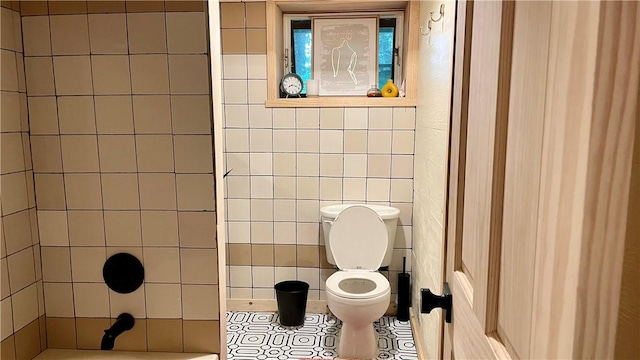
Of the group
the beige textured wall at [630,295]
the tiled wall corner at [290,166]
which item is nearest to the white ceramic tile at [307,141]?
the tiled wall corner at [290,166]

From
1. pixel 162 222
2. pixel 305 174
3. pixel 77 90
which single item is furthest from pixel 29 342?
pixel 305 174

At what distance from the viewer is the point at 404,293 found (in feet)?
9.64

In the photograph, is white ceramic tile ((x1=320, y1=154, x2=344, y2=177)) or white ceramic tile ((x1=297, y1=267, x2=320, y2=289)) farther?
white ceramic tile ((x1=297, y1=267, x2=320, y2=289))

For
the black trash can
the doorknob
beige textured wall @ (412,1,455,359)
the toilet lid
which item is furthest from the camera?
the black trash can

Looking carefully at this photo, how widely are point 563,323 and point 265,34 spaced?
2.69 metres

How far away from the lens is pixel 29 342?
1.36 metres

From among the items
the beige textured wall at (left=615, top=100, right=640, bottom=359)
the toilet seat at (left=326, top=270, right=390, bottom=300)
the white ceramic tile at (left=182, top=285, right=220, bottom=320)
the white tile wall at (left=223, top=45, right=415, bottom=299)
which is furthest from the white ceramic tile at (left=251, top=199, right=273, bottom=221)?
the beige textured wall at (left=615, top=100, right=640, bottom=359)

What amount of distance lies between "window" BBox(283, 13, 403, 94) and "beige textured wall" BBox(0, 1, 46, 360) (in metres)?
1.94

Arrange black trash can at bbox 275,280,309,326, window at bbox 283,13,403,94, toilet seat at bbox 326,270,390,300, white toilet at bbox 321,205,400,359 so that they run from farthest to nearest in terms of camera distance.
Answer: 1. window at bbox 283,13,403,94
2. black trash can at bbox 275,280,309,326
3. white toilet at bbox 321,205,400,359
4. toilet seat at bbox 326,270,390,300

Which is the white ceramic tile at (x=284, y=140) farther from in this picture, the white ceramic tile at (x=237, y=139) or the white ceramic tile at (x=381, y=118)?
the white ceramic tile at (x=381, y=118)

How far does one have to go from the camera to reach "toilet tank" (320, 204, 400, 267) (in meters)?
2.81

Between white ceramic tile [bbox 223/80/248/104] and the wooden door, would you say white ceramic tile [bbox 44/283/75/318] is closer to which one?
the wooden door

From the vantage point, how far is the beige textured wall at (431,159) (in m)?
1.94

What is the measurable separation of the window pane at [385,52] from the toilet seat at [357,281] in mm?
1308
